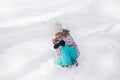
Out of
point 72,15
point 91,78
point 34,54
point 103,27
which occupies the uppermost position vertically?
point 72,15

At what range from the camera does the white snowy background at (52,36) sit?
1.87 m

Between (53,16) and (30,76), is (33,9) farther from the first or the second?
(30,76)

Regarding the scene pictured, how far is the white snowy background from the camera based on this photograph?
1.87 meters

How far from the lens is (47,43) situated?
85.6 inches

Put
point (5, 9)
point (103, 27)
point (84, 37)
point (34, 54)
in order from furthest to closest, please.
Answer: point (5, 9) → point (103, 27) → point (84, 37) → point (34, 54)

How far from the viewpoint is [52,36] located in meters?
2.22

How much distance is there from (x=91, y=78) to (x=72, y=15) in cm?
93

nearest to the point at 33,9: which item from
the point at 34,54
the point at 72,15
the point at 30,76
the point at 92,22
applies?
the point at 72,15

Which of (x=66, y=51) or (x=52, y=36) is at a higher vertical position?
(x=52, y=36)

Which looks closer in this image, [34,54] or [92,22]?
[34,54]

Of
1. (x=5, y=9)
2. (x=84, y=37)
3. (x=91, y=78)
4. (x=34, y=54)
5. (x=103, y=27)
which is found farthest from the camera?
(x=5, y=9)

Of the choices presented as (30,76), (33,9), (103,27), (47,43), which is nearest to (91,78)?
(30,76)

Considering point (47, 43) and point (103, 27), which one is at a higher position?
point (103, 27)

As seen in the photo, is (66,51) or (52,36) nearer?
(66,51)
